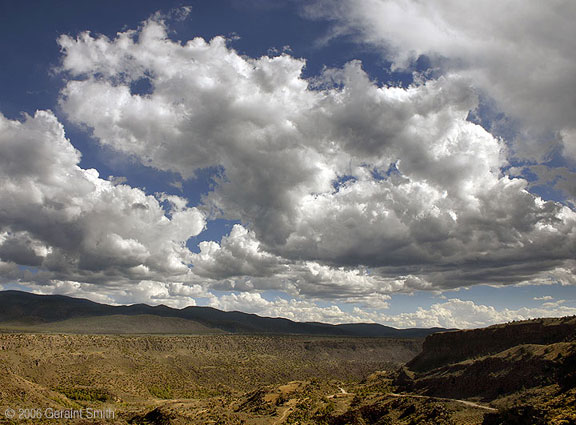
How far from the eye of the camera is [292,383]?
332 ft

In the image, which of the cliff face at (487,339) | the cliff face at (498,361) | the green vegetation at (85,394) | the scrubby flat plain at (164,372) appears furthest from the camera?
the green vegetation at (85,394)

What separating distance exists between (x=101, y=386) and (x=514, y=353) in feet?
316

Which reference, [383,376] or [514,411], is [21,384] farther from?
[383,376]

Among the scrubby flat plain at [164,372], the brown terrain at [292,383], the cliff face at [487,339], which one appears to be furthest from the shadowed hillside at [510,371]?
the scrubby flat plain at [164,372]

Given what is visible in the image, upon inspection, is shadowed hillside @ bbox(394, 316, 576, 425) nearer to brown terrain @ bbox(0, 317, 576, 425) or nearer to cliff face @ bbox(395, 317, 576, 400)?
cliff face @ bbox(395, 317, 576, 400)

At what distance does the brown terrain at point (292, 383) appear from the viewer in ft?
193

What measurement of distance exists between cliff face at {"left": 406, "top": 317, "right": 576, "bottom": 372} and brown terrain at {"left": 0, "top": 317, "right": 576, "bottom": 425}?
272 mm

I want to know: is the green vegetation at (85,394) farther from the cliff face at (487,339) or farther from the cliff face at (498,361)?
the cliff face at (487,339)

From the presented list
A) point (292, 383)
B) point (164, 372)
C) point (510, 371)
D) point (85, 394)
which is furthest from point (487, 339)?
point (164, 372)

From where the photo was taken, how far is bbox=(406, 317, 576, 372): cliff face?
78188 millimetres

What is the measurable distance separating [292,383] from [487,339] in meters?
48.4

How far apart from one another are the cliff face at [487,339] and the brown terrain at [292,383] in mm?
272

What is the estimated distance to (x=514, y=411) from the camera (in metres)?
44.9

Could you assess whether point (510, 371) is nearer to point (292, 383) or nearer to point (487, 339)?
point (487, 339)
